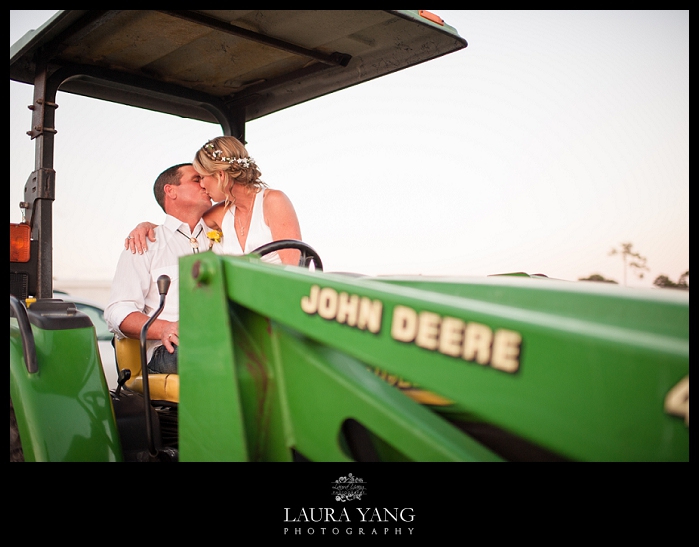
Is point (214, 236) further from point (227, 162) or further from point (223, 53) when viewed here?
point (223, 53)

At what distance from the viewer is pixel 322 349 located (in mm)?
1288

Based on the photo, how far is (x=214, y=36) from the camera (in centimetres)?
223

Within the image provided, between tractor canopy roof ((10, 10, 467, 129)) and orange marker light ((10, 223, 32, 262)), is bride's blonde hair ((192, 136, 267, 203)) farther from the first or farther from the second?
orange marker light ((10, 223, 32, 262))

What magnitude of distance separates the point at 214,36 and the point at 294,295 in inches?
54.0

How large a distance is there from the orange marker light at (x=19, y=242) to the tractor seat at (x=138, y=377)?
44cm

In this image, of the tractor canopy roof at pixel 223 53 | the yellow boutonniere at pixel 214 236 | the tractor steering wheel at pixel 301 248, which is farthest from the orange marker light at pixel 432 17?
the yellow boutonniere at pixel 214 236
